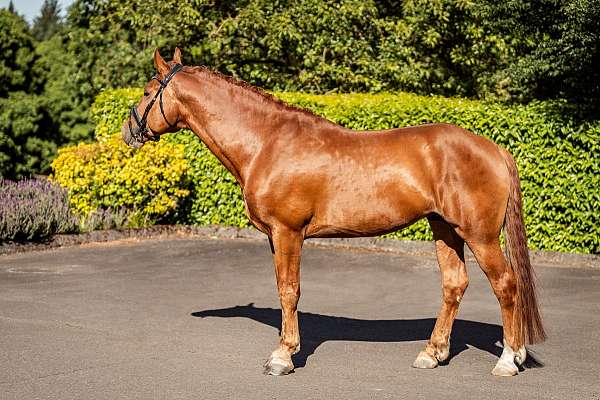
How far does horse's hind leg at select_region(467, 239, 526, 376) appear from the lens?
20.3 ft

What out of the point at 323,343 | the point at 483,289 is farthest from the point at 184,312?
the point at 483,289

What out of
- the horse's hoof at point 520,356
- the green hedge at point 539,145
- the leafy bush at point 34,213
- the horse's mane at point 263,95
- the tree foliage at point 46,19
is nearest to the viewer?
the horse's hoof at point 520,356

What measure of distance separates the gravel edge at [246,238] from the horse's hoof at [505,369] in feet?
18.9

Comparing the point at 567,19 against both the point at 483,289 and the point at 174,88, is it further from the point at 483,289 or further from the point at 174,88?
the point at 174,88

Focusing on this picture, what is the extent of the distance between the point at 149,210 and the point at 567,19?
23.6 feet

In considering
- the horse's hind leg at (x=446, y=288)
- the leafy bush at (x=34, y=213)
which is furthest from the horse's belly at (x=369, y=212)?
the leafy bush at (x=34, y=213)

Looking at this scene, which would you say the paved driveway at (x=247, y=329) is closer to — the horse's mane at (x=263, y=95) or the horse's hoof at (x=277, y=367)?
the horse's hoof at (x=277, y=367)

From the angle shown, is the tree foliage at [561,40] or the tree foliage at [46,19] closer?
the tree foliage at [561,40]

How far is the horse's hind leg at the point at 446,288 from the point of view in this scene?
6.45 metres

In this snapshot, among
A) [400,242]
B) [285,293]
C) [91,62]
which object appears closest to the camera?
[285,293]

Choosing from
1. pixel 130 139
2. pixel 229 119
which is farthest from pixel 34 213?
pixel 229 119

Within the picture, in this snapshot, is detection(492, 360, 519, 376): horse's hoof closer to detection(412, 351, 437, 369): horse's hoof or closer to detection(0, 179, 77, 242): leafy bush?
detection(412, 351, 437, 369): horse's hoof

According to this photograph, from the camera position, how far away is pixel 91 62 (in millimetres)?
20141

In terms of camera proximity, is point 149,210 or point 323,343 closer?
point 323,343
